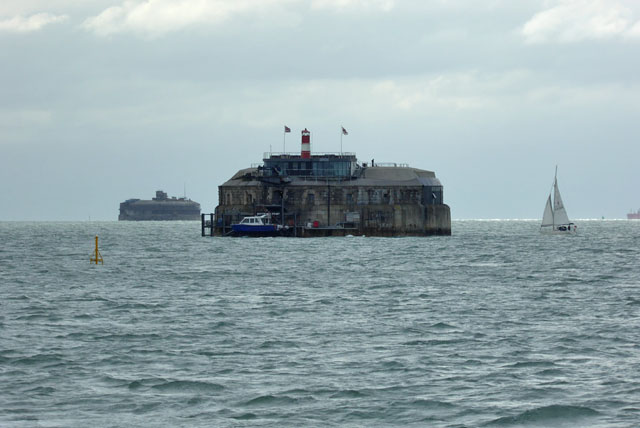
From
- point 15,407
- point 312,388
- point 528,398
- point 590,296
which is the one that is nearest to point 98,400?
point 15,407

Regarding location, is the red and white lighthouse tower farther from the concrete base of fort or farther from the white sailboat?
the white sailboat

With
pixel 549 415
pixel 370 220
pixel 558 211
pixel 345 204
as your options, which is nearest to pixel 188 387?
pixel 549 415

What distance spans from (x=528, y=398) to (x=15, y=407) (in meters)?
10.4

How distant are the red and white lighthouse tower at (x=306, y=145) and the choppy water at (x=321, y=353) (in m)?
88.0

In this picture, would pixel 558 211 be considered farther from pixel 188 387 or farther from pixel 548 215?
pixel 188 387

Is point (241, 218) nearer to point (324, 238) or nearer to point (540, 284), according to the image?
point (324, 238)

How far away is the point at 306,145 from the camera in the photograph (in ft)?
449

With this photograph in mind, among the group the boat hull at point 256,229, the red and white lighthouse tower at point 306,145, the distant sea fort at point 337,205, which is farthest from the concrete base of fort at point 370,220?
the red and white lighthouse tower at point 306,145

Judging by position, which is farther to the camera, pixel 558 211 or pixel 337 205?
pixel 558 211

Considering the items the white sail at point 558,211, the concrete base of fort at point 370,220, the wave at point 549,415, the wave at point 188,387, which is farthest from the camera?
the white sail at point 558,211

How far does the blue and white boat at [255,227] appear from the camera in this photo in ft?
388

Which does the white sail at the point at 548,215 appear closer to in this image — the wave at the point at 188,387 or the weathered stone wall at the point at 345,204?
the weathered stone wall at the point at 345,204

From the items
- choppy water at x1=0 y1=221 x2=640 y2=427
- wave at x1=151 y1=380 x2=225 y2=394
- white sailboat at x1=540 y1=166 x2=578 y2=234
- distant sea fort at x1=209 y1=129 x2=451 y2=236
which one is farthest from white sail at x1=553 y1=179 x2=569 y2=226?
wave at x1=151 y1=380 x2=225 y2=394

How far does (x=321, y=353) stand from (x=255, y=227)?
94.8m
